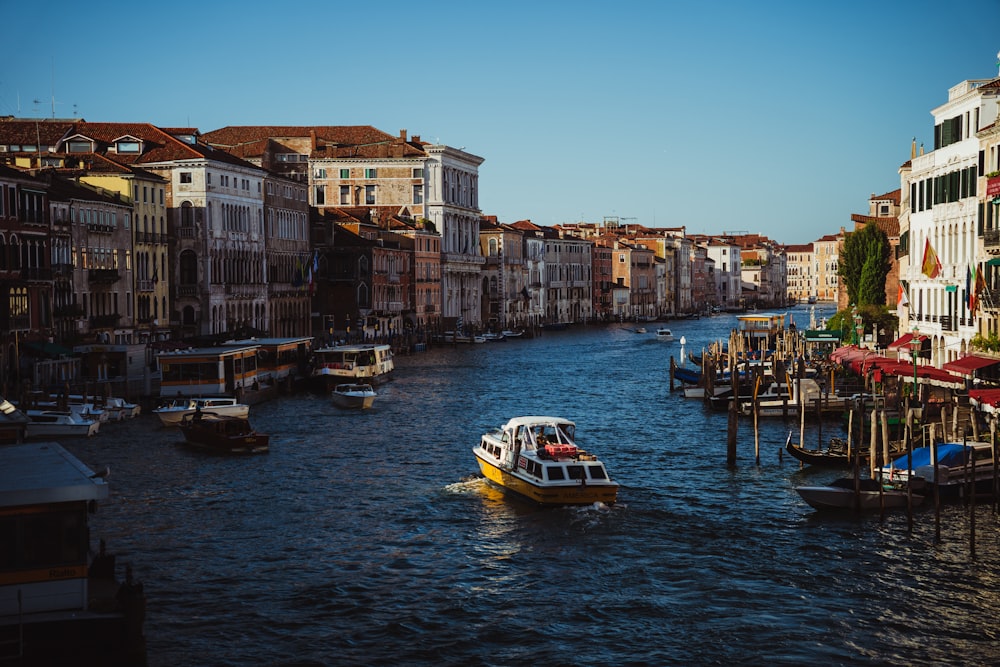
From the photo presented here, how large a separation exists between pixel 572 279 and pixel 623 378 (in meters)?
65.9

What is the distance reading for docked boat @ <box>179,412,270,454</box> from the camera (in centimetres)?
3009

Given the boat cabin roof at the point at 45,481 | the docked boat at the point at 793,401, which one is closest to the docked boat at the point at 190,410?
the docked boat at the point at 793,401

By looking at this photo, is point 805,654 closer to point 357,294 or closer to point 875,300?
point 875,300

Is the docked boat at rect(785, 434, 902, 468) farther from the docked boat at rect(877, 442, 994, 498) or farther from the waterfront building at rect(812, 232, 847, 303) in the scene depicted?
the waterfront building at rect(812, 232, 847, 303)

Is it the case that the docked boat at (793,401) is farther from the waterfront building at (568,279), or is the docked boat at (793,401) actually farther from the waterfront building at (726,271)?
the waterfront building at (726,271)

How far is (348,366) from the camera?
157 ft

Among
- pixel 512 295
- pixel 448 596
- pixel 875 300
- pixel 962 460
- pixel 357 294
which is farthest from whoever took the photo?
pixel 512 295

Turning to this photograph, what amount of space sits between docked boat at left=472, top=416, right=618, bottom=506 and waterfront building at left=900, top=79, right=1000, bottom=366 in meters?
13.2

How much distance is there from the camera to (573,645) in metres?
15.8

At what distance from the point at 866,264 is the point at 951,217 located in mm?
22091

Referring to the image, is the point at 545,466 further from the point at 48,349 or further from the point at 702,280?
the point at 702,280

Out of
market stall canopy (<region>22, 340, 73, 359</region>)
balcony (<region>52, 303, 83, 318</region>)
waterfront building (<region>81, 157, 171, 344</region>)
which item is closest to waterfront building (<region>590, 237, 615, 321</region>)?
waterfront building (<region>81, 157, 171, 344</region>)

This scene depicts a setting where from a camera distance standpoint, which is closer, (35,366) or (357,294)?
(35,366)

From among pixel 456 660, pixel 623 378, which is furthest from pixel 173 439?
pixel 623 378
